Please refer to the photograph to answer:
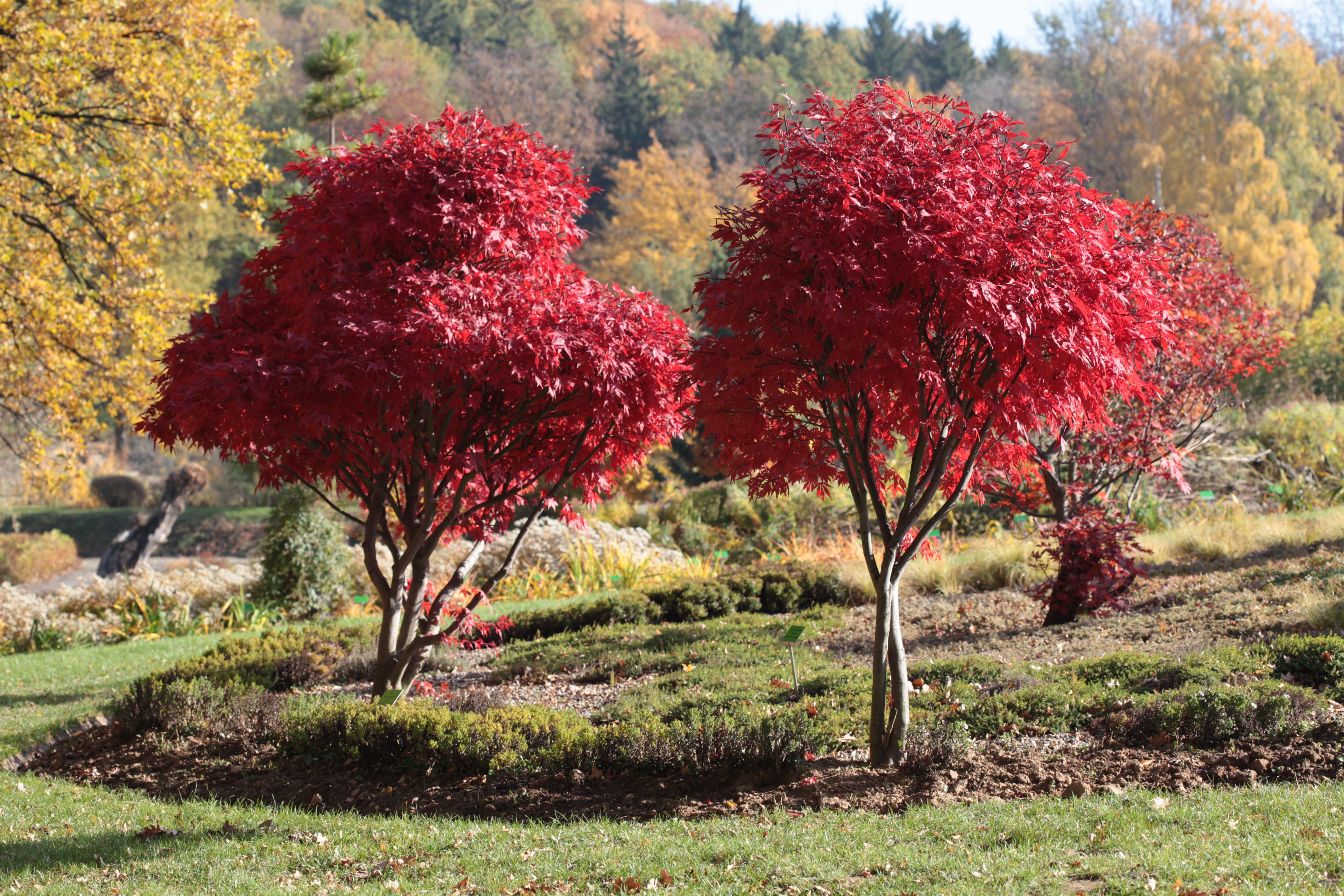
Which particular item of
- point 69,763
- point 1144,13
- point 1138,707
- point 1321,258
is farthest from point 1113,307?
point 1144,13

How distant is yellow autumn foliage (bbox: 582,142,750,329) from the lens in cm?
3319

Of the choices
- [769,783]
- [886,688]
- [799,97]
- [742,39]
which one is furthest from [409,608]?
[742,39]

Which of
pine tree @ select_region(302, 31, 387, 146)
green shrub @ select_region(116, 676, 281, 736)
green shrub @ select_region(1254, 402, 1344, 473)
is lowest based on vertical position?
green shrub @ select_region(116, 676, 281, 736)

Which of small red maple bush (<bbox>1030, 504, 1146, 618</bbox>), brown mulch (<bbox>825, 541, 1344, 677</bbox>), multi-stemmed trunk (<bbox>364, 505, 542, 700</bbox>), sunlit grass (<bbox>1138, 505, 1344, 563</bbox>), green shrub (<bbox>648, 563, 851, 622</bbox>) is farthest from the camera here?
sunlit grass (<bbox>1138, 505, 1344, 563</bbox>)

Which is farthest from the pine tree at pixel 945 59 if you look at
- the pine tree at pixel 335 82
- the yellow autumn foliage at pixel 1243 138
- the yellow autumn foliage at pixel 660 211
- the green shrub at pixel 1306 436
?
the pine tree at pixel 335 82

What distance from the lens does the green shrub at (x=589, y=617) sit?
918cm

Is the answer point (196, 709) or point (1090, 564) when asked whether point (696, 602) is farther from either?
point (196, 709)

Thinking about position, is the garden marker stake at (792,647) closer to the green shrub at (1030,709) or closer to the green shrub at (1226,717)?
the green shrub at (1030,709)

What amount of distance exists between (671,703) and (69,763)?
12.0ft

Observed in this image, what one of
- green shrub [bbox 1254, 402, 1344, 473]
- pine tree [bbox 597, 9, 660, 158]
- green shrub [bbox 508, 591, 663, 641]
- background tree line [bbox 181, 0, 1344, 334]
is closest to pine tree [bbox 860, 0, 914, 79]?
background tree line [bbox 181, 0, 1344, 334]

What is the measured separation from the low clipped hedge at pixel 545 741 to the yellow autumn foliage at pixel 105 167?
6.17 metres

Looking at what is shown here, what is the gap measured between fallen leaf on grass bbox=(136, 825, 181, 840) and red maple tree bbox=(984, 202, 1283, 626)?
16.9ft

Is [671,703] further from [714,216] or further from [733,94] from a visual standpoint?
[733,94]

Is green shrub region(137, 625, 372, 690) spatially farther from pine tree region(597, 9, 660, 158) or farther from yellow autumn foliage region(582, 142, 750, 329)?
pine tree region(597, 9, 660, 158)
